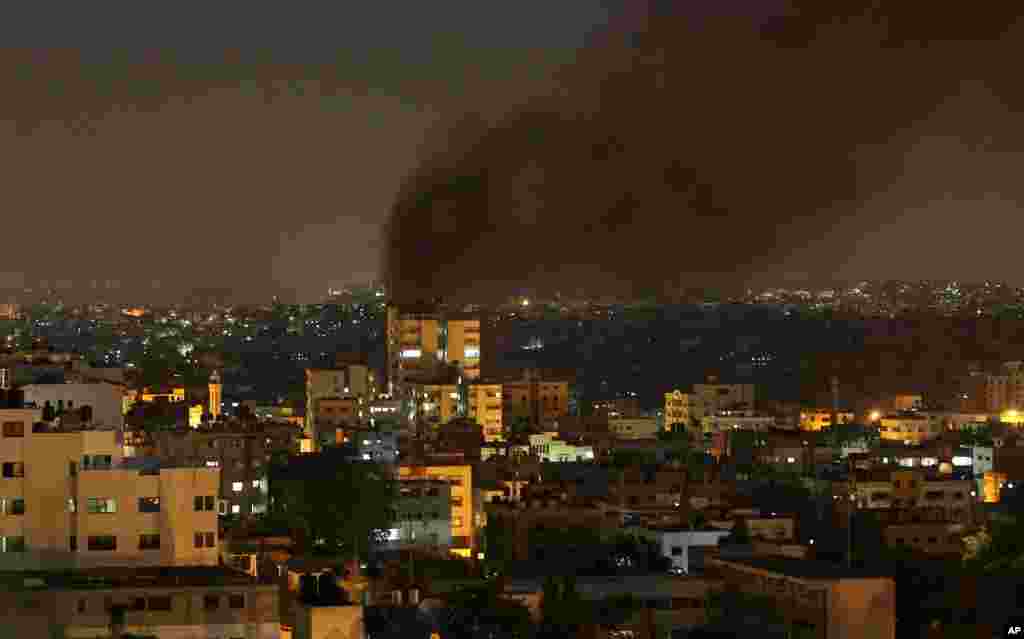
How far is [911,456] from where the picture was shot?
44.3 m

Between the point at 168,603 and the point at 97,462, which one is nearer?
the point at 168,603

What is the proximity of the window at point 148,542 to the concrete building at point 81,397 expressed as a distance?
8374 mm

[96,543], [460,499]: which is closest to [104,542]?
[96,543]

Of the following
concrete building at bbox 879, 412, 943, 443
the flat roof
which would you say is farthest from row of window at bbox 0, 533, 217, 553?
concrete building at bbox 879, 412, 943, 443

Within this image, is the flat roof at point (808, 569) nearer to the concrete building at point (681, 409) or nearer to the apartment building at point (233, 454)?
the apartment building at point (233, 454)

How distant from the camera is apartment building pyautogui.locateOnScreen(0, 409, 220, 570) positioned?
1661cm

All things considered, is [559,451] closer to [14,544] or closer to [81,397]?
[81,397]

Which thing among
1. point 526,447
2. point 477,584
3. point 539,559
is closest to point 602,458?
point 526,447

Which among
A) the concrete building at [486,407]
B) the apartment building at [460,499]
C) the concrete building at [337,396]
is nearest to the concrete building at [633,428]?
the concrete building at [486,407]

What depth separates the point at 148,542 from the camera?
16.7 meters

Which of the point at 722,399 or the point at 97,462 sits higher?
the point at 722,399

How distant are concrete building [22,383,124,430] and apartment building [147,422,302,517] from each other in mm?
727

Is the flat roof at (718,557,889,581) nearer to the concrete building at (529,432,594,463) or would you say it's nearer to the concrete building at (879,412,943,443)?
the concrete building at (529,432,594,463)

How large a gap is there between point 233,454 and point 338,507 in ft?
21.3
